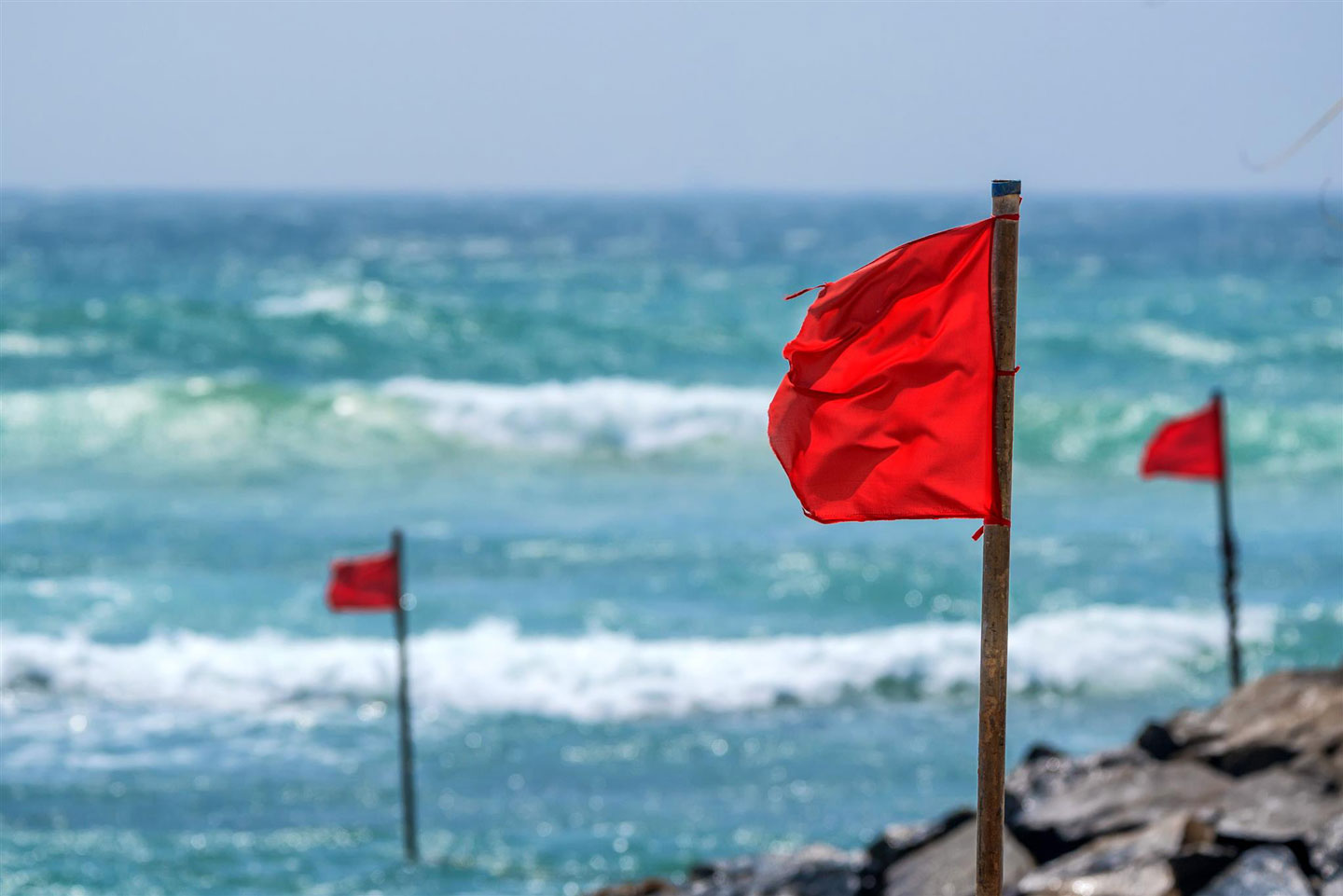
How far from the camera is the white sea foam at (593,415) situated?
97.0 ft

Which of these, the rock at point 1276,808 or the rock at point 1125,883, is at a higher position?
the rock at point 1276,808

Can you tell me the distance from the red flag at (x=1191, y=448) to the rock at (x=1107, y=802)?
277 cm

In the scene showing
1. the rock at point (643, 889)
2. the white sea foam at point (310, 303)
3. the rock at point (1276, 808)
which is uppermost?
the white sea foam at point (310, 303)

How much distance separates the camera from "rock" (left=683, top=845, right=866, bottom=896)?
30.6 ft

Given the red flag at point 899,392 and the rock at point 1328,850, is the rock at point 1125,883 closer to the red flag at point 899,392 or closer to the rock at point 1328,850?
the rock at point 1328,850

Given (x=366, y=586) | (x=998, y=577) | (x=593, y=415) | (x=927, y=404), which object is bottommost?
(x=366, y=586)

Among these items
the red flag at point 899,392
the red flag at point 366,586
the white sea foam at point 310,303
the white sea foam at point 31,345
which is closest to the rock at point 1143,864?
the red flag at point 899,392

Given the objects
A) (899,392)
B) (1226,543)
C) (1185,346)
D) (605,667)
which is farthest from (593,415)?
(899,392)

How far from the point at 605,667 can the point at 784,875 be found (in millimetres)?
6553

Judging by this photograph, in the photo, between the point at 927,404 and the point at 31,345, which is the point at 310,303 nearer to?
the point at 31,345

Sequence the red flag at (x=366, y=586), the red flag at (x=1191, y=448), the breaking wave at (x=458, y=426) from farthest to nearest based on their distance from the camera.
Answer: the breaking wave at (x=458, y=426) → the red flag at (x=1191, y=448) → the red flag at (x=366, y=586)

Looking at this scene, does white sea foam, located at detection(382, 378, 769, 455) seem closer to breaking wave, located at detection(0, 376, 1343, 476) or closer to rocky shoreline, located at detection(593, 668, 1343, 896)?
breaking wave, located at detection(0, 376, 1343, 476)

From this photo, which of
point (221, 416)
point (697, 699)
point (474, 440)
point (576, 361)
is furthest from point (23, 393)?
point (697, 699)

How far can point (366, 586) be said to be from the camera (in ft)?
36.6
